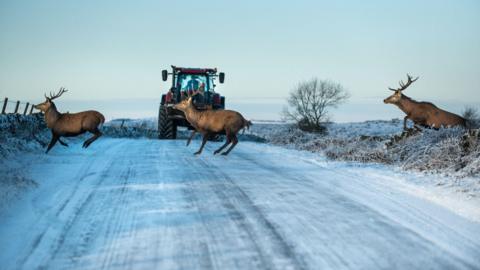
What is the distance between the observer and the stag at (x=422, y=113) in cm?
1277

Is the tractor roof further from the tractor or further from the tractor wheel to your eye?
the tractor wheel

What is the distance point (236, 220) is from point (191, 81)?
58.4ft

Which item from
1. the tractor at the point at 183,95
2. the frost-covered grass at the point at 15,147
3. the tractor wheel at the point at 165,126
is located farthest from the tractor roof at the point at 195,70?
the frost-covered grass at the point at 15,147

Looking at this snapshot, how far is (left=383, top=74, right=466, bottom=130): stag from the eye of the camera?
41.9 feet

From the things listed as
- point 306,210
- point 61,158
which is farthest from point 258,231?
point 61,158

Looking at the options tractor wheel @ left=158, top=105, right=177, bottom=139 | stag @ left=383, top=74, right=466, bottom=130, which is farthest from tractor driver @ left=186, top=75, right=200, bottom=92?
stag @ left=383, top=74, right=466, bottom=130

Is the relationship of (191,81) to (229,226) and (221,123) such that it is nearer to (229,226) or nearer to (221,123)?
(221,123)

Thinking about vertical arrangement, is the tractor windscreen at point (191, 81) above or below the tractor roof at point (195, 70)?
below

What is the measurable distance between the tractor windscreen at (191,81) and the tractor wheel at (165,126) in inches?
55.0

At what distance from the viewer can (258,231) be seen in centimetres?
422

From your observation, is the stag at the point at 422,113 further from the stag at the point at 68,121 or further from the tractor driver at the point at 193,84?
the tractor driver at the point at 193,84

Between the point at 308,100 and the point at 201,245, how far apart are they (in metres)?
50.8

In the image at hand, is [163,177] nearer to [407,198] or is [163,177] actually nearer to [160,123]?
[407,198]

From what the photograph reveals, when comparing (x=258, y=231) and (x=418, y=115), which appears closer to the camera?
(x=258, y=231)
